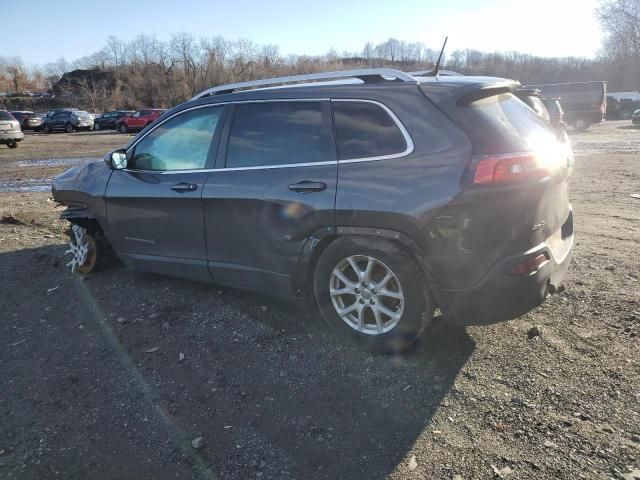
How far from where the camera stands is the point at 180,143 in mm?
4402

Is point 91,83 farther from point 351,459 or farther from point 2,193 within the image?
point 351,459

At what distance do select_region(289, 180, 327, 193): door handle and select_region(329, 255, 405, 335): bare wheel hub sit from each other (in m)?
0.52

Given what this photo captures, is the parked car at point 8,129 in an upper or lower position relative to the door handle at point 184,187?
upper

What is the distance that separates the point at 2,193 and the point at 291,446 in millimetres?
10789

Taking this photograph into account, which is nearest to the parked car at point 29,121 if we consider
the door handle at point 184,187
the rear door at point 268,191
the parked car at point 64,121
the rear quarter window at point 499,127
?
the parked car at point 64,121

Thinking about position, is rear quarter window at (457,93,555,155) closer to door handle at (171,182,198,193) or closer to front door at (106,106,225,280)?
front door at (106,106,225,280)

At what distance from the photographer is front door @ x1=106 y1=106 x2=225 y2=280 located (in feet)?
13.7

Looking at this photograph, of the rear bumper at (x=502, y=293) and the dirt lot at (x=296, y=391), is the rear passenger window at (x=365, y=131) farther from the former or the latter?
the dirt lot at (x=296, y=391)

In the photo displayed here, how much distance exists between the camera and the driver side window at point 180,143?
165 inches

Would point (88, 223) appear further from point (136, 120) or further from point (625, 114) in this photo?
point (625, 114)

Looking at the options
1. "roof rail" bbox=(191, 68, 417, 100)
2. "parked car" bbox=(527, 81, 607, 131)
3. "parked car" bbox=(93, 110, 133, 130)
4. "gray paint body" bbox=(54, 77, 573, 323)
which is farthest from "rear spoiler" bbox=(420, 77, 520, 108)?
"parked car" bbox=(93, 110, 133, 130)

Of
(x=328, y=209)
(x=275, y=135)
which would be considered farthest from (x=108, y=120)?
(x=328, y=209)

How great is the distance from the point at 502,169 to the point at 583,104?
27093 mm

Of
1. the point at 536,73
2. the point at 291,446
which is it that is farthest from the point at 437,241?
the point at 536,73
